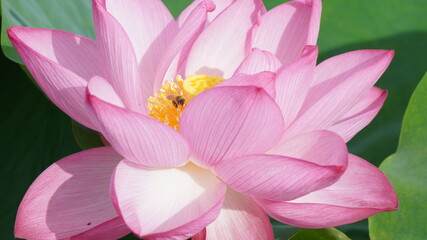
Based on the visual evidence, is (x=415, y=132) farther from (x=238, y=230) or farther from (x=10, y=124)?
(x=10, y=124)

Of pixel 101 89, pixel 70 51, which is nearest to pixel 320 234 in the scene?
pixel 101 89

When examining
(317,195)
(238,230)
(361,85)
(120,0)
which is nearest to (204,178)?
(238,230)

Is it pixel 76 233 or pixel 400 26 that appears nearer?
pixel 76 233

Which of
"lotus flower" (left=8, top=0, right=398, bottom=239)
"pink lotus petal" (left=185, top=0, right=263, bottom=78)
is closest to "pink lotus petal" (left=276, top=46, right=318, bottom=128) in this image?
"lotus flower" (left=8, top=0, right=398, bottom=239)

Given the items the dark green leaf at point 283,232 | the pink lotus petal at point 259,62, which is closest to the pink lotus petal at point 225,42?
the pink lotus petal at point 259,62

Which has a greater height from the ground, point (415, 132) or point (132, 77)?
point (132, 77)

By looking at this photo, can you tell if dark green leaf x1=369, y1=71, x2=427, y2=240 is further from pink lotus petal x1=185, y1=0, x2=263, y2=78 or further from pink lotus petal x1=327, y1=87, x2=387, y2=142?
pink lotus petal x1=185, y1=0, x2=263, y2=78

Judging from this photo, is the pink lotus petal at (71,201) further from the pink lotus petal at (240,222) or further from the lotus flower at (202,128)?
the pink lotus petal at (240,222)

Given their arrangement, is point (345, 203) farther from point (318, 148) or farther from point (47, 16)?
point (47, 16)
